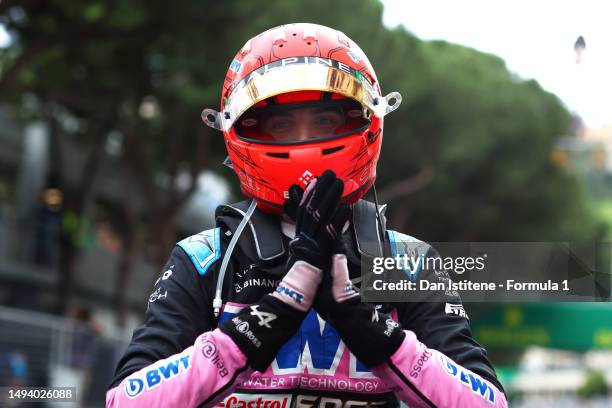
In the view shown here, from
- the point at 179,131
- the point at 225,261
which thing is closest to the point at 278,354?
the point at 225,261

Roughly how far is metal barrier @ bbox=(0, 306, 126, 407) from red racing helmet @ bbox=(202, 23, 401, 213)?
34.7 ft

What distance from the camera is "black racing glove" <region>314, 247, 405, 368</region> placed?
8.19 feet

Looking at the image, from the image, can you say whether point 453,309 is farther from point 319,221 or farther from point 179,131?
point 179,131

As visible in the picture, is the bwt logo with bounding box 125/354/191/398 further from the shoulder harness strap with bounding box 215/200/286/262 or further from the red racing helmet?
the red racing helmet

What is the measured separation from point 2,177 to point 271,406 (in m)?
29.5

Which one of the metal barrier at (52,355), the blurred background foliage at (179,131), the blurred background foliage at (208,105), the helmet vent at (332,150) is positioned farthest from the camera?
the blurred background foliage at (179,131)

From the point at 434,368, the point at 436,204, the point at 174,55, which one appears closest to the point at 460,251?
the point at 434,368

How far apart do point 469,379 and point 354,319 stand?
0.38 metres

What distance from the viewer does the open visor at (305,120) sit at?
119 inches

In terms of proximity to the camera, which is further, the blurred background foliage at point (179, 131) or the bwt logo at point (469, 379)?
the blurred background foliage at point (179, 131)

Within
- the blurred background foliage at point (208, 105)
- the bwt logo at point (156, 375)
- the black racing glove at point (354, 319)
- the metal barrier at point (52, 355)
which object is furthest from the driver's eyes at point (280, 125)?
the metal barrier at point (52, 355)

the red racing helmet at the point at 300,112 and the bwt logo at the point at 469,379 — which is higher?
the red racing helmet at the point at 300,112

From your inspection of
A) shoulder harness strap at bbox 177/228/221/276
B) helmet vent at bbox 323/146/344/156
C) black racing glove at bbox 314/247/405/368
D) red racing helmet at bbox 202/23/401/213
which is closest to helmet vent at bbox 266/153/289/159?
red racing helmet at bbox 202/23/401/213

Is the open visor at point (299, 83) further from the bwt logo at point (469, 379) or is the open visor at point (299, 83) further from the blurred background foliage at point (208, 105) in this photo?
the blurred background foliage at point (208, 105)
